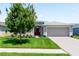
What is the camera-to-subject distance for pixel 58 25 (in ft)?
78.6

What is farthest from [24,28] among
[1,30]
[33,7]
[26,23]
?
[1,30]

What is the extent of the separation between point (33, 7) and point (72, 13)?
2.82 m

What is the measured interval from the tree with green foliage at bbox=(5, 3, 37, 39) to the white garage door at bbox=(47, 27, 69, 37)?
8.15 meters

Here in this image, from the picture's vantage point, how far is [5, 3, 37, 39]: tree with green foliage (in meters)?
15.5

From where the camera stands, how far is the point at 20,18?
Answer: 15500mm

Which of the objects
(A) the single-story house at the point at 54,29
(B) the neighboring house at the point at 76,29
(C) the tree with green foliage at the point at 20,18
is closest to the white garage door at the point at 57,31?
(A) the single-story house at the point at 54,29

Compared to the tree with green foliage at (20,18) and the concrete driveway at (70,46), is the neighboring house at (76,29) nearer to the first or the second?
the concrete driveway at (70,46)

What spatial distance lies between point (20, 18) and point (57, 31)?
9248 millimetres

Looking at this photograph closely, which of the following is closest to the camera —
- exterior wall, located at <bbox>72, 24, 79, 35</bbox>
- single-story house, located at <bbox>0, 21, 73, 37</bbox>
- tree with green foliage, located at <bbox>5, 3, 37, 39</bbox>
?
tree with green foliage, located at <bbox>5, 3, 37, 39</bbox>

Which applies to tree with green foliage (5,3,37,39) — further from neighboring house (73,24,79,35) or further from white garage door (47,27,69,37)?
neighboring house (73,24,79,35)

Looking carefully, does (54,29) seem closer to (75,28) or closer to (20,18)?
(75,28)

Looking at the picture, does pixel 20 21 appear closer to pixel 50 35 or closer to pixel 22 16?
pixel 22 16

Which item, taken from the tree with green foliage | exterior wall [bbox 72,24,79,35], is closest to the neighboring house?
exterior wall [bbox 72,24,79,35]

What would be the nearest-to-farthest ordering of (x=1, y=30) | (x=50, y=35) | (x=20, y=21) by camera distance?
(x=20, y=21) → (x=1, y=30) → (x=50, y=35)
